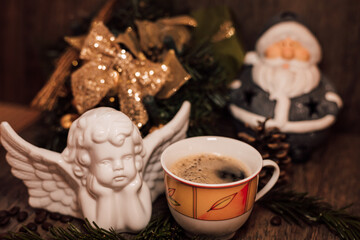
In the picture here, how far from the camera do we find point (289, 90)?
802 millimetres

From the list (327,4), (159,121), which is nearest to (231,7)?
(327,4)

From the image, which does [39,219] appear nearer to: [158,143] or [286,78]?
[158,143]

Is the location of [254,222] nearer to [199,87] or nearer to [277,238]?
[277,238]

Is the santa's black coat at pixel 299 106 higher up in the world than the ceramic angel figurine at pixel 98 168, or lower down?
lower down

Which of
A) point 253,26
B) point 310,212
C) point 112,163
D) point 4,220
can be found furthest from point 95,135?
point 253,26

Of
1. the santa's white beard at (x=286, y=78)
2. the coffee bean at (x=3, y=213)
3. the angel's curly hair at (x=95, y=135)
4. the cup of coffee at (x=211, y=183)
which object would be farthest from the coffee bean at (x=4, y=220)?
the santa's white beard at (x=286, y=78)

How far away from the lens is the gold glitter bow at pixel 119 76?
72 centimetres

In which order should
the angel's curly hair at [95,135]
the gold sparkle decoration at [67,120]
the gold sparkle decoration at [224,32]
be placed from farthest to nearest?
the gold sparkle decoration at [224,32] < the gold sparkle decoration at [67,120] < the angel's curly hair at [95,135]

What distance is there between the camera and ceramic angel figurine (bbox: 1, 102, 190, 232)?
55 centimetres

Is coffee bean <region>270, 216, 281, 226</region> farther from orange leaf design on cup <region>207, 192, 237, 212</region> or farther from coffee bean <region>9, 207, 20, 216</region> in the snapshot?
coffee bean <region>9, 207, 20, 216</region>

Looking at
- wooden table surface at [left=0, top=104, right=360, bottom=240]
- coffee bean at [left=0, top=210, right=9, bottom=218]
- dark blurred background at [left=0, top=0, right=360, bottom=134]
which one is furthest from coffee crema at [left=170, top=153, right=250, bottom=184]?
dark blurred background at [left=0, top=0, right=360, bottom=134]

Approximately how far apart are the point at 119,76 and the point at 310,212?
451mm

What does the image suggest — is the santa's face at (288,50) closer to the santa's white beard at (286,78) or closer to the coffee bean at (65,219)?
the santa's white beard at (286,78)

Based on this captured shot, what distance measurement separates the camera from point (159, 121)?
742 mm
